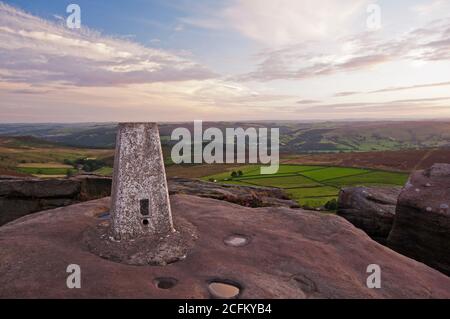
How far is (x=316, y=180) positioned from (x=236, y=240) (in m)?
57.9

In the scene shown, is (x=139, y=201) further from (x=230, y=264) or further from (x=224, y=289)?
(x=224, y=289)

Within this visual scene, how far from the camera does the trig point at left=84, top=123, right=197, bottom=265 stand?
52.7ft

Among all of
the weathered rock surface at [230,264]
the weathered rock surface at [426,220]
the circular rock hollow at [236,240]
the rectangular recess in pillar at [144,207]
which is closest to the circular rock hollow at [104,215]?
the weathered rock surface at [230,264]

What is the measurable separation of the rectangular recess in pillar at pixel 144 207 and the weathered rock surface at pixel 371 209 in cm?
2019

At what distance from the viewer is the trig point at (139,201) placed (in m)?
16.1

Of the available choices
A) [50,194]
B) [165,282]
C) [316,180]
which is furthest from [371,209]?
[316,180]

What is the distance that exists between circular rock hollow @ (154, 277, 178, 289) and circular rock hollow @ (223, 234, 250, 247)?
4.37 m

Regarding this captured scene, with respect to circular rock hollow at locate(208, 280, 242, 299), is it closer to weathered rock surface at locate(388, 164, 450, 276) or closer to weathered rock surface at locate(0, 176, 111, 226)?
weathered rock surface at locate(388, 164, 450, 276)

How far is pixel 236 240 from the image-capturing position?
57.9ft

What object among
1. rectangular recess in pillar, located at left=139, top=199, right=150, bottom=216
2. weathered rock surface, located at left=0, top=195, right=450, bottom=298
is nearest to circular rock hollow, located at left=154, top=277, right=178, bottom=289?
weathered rock surface, located at left=0, top=195, right=450, bottom=298

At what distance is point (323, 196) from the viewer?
57719mm
